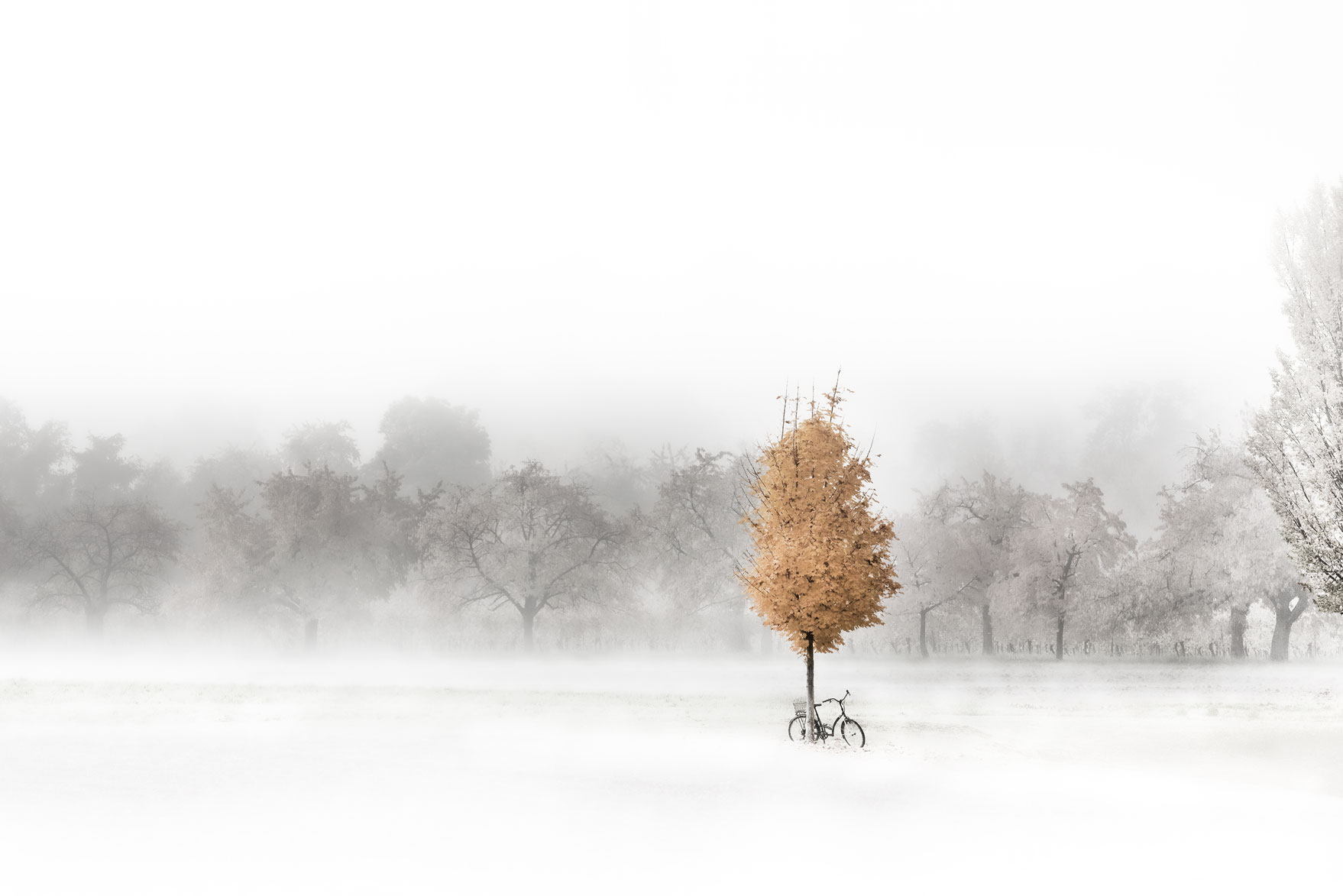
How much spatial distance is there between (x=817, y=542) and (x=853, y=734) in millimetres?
5211

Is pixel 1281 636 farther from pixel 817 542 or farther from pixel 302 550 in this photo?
pixel 302 550

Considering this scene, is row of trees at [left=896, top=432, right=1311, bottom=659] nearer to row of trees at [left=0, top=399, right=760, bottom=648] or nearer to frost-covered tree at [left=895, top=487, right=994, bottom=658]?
frost-covered tree at [left=895, top=487, right=994, bottom=658]

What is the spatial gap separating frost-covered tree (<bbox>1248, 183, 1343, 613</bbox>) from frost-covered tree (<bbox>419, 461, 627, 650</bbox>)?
112 feet

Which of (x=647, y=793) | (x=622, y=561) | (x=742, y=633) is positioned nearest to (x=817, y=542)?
(x=647, y=793)

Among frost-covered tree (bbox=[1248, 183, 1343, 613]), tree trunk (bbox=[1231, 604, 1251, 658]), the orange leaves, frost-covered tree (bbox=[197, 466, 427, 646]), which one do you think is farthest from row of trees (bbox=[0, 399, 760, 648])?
frost-covered tree (bbox=[1248, 183, 1343, 613])

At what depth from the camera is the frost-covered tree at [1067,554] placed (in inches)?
2036

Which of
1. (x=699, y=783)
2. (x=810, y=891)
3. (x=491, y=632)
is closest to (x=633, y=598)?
(x=491, y=632)

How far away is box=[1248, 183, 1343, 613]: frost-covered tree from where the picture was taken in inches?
848

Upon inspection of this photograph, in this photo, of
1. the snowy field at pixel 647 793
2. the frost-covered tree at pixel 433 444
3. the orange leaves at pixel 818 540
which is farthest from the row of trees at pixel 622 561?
the orange leaves at pixel 818 540

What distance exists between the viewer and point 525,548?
50125mm

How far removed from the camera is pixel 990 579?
5691 cm

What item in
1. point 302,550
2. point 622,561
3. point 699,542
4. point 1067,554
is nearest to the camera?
point 302,550

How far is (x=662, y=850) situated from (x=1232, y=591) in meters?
45.8

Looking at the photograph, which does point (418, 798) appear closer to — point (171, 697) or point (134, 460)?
point (171, 697)
